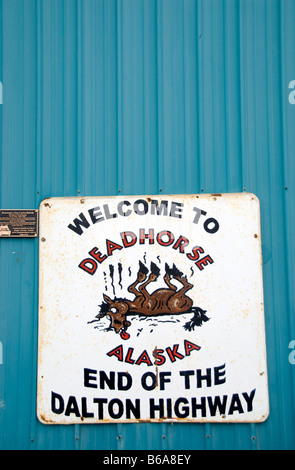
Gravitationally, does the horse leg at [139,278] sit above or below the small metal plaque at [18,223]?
below

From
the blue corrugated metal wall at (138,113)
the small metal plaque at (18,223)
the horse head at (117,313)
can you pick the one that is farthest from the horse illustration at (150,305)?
the small metal plaque at (18,223)

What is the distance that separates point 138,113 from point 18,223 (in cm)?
85

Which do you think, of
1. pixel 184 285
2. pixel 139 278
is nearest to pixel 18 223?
pixel 139 278

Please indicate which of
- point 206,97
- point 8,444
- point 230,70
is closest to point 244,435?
point 8,444

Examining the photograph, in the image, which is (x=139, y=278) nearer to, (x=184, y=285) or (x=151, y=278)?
(x=151, y=278)

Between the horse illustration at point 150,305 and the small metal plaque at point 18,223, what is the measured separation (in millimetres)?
520

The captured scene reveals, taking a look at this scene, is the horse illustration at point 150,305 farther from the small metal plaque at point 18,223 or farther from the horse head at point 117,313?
the small metal plaque at point 18,223

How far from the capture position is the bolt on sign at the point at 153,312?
1.72 metres

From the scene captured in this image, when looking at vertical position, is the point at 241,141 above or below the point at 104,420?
above

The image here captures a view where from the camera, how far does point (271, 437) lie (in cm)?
171

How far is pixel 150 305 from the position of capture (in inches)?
69.1

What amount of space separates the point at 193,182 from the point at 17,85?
1.08 meters
